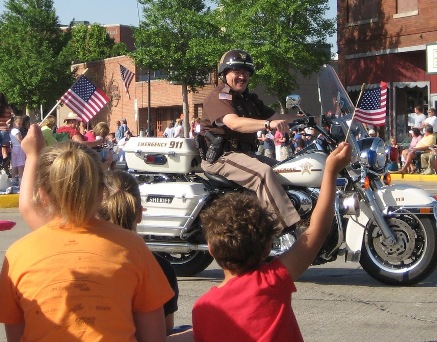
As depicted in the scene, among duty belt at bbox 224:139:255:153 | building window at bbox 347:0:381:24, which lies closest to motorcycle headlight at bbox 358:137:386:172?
duty belt at bbox 224:139:255:153

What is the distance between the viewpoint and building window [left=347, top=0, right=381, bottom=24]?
110 ft

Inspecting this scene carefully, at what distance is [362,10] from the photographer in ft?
112

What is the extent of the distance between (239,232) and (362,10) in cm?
3193

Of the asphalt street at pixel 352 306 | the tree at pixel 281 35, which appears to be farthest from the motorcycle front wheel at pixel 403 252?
the tree at pixel 281 35

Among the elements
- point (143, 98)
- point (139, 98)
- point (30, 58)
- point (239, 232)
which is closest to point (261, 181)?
point (239, 232)

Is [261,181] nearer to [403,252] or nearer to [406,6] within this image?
[403,252]

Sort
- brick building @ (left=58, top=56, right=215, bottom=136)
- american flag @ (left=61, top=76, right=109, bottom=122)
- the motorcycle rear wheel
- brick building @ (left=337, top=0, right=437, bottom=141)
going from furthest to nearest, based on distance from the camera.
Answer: brick building @ (left=58, top=56, right=215, bottom=136), brick building @ (left=337, top=0, right=437, bottom=141), american flag @ (left=61, top=76, right=109, bottom=122), the motorcycle rear wheel

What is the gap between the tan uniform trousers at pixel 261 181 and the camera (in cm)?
709

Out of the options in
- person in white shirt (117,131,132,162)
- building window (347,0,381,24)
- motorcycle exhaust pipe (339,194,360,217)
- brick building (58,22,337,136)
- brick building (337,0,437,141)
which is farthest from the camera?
brick building (58,22,337,136)

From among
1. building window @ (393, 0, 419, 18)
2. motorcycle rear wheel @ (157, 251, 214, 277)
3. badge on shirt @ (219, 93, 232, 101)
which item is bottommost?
motorcycle rear wheel @ (157, 251, 214, 277)

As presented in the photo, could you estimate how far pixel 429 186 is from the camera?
21.6 metres

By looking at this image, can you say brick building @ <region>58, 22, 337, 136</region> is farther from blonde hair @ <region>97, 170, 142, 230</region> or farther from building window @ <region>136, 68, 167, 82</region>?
blonde hair @ <region>97, 170, 142, 230</region>

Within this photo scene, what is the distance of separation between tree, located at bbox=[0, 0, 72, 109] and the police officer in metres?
51.2

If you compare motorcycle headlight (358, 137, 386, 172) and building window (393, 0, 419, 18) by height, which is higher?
building window (393, 0, 419, 18)
